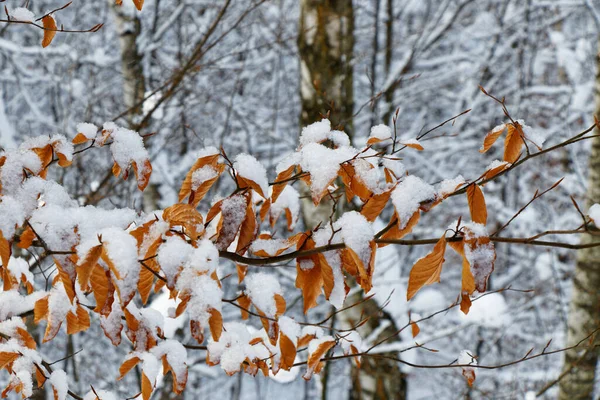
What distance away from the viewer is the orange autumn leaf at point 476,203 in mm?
1025

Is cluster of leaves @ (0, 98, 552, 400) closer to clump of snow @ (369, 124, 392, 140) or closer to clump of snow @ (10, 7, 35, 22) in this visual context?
clump of snow @ (369, 124, 392, 140)

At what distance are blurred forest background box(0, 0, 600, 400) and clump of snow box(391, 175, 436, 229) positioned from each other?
0.35 meters

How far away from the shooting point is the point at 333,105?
8.71 ft

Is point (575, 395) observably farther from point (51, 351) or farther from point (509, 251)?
point (51, 351)

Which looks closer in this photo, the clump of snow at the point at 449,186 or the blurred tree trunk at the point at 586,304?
the clump of snow at the point at 449,186

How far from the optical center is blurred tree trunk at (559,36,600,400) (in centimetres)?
325

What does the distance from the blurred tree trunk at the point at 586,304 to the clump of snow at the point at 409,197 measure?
8.86ft

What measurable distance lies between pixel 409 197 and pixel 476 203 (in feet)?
0.48

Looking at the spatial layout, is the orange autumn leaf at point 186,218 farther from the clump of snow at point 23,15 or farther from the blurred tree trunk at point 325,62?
the blurred tree trunk at point 325,62

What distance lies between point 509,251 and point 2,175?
7.73 meters

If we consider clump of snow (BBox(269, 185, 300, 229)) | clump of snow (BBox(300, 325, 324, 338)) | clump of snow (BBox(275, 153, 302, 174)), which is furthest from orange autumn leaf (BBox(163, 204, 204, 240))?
clump of snow (BBox(300, 325, 324, 338))

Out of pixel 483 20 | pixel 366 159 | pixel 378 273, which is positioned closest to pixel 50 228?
pixel 366 159

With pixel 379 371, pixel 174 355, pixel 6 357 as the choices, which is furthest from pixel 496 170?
pixel 379 371

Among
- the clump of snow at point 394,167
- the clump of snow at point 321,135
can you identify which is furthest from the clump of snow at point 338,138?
the clump of snow at point 394,167
